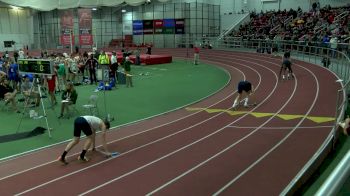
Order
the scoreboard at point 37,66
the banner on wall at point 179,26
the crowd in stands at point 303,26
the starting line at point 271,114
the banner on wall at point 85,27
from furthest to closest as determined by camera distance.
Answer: the banner on wall at point 179,26 < the crowd in stands at point 303,26 < the banner on wall at point 85,27 < the starting line at point 271,114 < the scoreboard at point 37,66

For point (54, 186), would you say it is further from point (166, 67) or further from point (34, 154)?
point (166, 67)

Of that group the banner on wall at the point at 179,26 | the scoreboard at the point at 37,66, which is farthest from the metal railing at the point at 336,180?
the banner on wall at the point at 179,26

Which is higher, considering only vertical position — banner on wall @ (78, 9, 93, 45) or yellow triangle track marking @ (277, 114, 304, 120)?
banner on wall @ (78, 9, 93, 45)

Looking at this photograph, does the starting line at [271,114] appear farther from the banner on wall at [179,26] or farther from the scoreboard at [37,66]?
the banner on wall at [179,26]

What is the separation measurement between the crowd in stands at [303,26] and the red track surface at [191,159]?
10.4 meters

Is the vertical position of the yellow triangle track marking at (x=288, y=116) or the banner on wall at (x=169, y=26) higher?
the banner on wall at (x=169, y=26)

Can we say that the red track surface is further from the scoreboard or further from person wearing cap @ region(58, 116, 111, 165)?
the scoreboard

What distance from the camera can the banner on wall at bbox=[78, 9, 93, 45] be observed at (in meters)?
17.8

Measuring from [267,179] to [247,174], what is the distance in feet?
1.69

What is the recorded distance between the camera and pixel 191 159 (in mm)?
9602

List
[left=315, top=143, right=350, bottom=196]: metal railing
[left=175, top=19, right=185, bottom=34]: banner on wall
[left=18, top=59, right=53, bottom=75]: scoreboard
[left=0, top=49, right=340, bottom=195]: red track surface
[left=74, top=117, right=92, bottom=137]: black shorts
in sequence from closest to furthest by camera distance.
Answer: [left=315, top=143, right=350, bottom=196]: metal railing
[left=0, top=49, right=340, bottom=195]: red track surface
[left=74, top=117, right=92, bottom=137]: black shorts
[left=18, top=59, right=53, bottom=75]: scoreboard
[left=175, top=19, right=185, bottom=34]: banner on wall

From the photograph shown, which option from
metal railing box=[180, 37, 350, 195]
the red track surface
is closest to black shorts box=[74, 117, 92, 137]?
the red track surface

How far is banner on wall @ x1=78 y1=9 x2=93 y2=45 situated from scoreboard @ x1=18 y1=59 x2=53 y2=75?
6170mm

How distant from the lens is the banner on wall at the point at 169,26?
49.2 meters
